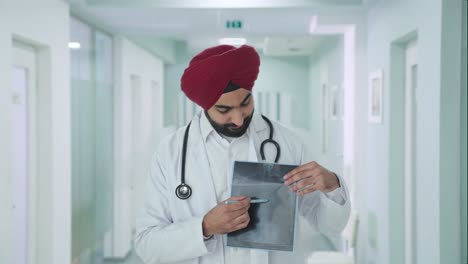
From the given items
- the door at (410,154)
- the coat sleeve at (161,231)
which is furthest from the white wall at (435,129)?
the coat sleeve at (161,231)

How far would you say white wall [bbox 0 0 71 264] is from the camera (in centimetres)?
337

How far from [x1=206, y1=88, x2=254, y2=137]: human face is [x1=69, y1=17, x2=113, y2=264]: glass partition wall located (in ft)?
10.1

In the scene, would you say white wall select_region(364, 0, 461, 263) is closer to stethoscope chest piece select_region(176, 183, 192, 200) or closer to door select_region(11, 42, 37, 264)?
stethoscope chest piece select_region(176, 183, 192, 200)

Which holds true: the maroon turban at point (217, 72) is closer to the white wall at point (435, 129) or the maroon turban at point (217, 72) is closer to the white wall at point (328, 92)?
the white wall at point (435, 129)

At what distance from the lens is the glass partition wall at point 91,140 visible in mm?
4586

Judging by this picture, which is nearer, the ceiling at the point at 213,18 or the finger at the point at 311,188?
the finger at the point at 311,188

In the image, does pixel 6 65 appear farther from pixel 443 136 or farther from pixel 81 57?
pixel 443 136

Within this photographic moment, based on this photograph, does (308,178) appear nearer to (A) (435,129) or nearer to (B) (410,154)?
(A) (435,129)

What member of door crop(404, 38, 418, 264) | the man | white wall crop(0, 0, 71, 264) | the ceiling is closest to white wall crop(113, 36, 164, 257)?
the ceiling

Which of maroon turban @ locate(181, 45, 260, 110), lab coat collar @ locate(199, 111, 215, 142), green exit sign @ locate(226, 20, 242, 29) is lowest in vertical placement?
lab coat collar @ locate(199, 111, 215, 142)

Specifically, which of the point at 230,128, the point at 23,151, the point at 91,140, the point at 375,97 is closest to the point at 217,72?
the point at 230,128

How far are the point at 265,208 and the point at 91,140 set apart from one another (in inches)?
148

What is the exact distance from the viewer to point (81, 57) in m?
4.70

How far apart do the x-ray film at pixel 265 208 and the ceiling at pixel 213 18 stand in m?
2.60
